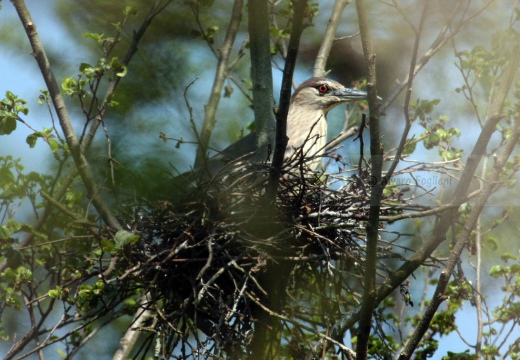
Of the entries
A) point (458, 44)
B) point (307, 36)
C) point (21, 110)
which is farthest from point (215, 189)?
point (307, 36)

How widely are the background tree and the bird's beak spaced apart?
247 millimetres

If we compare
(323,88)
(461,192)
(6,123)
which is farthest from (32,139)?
(323,88)

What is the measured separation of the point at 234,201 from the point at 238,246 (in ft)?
0.99

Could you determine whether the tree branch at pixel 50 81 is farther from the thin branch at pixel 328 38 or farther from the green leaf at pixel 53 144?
the thin branch at pixel 328 38

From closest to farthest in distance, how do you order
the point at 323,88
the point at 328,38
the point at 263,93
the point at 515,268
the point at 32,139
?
the point at 32,139 → the point at 263,93 → the point at 515,268 → the point at 328,38 → the point at 323,88

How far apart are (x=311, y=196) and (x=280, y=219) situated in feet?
1.05

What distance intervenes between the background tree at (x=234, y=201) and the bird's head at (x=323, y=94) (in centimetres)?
15

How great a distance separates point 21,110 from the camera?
3.79 m

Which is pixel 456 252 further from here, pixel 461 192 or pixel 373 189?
pixel 373 189

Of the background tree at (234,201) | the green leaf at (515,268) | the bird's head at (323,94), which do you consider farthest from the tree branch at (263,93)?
the green leaf at (515,268)

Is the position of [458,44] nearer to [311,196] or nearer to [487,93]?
[487,93]

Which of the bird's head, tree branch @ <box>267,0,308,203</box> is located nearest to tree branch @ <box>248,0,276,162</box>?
tree branch @ <box>267,0,308,203</box>

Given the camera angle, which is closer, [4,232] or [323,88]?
[4,232]

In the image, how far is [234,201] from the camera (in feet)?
14.3
